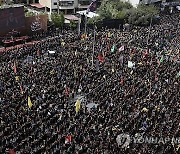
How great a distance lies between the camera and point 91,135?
2317 centimetres

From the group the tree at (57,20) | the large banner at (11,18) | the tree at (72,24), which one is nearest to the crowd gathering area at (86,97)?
the large banner at (11,18)

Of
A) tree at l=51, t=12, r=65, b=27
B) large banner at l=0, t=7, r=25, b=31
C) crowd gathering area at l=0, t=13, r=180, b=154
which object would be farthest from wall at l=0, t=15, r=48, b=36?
crowd gathering area at l=0, t=13, r=180, b=154

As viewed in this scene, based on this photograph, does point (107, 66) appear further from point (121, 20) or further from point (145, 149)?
point (121, 20)

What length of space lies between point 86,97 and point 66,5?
2995 cm

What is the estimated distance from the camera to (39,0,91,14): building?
184 ft

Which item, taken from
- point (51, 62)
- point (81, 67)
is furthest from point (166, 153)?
point (51, 62)

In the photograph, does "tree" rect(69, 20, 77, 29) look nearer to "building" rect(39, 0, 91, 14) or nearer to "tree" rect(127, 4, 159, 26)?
"building" rect(39, 0, 91, 14)

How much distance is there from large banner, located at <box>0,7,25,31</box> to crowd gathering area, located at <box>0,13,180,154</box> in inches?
173

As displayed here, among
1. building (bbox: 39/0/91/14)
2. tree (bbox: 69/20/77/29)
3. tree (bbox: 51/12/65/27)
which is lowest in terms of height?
tree (bbox: 69/20/77/29)

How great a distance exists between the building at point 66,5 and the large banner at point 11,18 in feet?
44.2

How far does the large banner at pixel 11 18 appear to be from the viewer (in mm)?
41344

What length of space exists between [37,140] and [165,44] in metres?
27.3

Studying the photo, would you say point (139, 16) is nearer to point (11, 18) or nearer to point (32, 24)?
point (32, 24)

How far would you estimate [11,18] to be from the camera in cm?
4225
